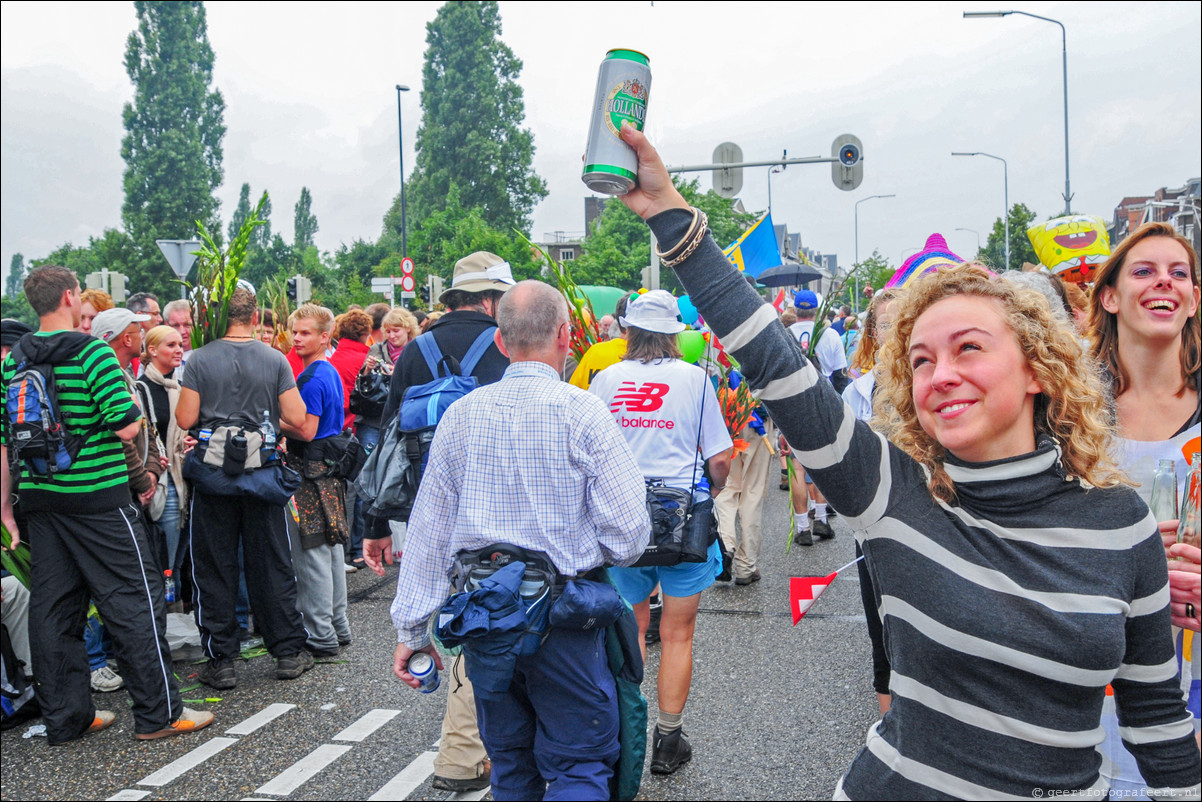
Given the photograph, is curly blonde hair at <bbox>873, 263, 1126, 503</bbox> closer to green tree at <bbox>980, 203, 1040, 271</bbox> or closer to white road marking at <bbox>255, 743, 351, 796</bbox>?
white road marking at <bbox>255, 743, 351, 796</bbox>

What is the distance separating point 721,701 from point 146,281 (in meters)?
52.3

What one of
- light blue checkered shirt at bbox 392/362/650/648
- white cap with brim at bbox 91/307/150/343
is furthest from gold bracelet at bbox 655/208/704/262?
white cap with brim at bbox 91/307/150/343

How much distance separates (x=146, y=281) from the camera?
1949 inches

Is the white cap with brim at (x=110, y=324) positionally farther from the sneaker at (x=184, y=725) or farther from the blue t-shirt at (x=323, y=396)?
the sneaker at (x=184, y=725)

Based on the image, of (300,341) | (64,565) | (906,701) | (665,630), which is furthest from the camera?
(300,341)

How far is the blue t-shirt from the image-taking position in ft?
17.5

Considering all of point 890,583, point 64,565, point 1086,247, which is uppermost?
point 1086,247

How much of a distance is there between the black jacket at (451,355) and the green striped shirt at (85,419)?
4.25 ft

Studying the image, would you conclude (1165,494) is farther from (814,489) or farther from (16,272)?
(16,272)

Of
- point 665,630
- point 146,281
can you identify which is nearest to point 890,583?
point 665,630

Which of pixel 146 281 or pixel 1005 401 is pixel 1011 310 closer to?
pixel 1005 401

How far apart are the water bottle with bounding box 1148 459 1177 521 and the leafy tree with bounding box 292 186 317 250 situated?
99.0 meters

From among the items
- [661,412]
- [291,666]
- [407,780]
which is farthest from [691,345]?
[291,666]

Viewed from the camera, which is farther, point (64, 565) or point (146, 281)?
point (146, 281)
